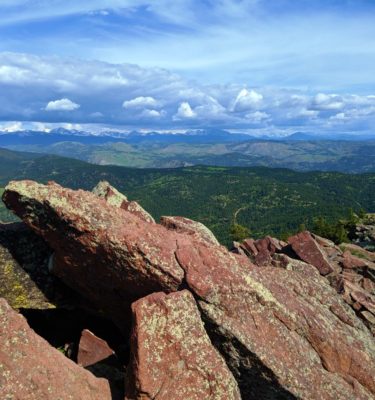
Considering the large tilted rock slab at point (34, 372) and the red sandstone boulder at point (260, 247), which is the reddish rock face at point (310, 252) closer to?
the red sandstone boulder at point (260, 247)

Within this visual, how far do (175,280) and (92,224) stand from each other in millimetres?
5677

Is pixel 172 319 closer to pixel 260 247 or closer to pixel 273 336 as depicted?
pixel 273 336

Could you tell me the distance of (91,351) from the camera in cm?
2212

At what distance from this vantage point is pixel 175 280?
21906 mm

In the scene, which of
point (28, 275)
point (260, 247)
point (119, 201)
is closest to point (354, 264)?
point (260, 247)

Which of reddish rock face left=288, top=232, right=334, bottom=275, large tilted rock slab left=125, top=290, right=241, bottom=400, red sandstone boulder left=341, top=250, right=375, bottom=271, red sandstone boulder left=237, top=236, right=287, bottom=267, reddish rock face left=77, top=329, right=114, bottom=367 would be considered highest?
large tilted rock slab left=125, top=290, right=241, bottom=400

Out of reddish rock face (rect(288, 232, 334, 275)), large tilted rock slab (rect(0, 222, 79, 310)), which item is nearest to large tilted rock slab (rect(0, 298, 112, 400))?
large tilted rock slab (rect(0, 222, 79, 310))

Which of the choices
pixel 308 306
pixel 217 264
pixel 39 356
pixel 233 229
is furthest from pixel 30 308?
pixel 233 229

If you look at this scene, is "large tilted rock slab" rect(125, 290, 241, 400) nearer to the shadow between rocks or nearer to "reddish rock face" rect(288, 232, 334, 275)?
the shadow between rocks

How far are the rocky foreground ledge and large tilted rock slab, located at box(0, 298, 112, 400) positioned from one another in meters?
0.04

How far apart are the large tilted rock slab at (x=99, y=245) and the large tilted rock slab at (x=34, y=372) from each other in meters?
5.68

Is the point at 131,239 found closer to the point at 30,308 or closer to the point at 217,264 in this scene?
the point at 217,264

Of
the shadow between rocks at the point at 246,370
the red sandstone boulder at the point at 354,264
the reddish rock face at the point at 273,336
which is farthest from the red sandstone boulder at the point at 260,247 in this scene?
the shadow between rocks at the point at 246,370

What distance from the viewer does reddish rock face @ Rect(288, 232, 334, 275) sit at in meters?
39.8
